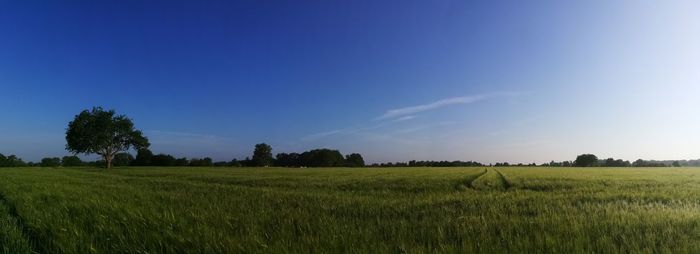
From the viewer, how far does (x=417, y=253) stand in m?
3.68

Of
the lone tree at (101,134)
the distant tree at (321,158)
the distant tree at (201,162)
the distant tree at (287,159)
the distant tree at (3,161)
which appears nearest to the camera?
the lone tree at (101,134)

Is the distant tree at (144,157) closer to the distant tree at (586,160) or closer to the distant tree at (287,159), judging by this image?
the distant tree at (287,159)

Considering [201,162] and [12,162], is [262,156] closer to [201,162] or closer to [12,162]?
[201,162]

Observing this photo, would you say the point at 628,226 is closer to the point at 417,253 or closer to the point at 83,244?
the point at 417,253

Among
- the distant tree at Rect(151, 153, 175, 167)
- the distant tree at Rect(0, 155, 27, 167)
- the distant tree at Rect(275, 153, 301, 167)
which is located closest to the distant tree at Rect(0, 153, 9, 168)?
the distant tree at Rect(0, 155, 27, 167)

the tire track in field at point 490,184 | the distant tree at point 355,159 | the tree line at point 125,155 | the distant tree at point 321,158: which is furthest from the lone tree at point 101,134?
the distant tree at point 355,159

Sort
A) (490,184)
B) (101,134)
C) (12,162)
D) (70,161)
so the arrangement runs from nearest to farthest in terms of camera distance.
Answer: (490,184) < (101,134) < (12,162) < (70,161)

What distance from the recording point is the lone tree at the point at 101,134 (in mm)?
64625

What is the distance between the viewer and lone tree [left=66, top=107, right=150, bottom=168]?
64.6 metres

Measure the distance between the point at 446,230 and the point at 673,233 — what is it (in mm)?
2584

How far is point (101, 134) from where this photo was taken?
65.4 m

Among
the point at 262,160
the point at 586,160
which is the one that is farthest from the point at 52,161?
the point at 586,160

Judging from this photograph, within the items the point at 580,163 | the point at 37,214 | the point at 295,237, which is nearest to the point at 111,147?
the point at 37,214

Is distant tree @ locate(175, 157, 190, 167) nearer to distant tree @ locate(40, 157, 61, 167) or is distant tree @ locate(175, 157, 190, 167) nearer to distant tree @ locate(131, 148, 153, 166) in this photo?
distant tree @ locate(131, 148, 153, 166)
